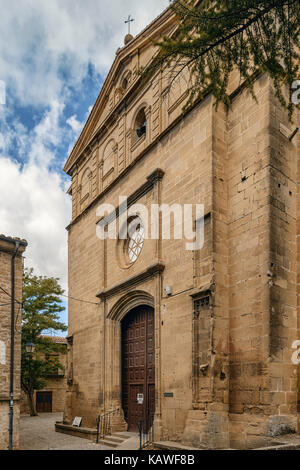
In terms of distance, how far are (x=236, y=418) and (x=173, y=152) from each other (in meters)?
7.62

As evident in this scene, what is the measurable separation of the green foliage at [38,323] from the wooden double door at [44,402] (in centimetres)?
480

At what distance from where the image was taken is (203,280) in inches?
448

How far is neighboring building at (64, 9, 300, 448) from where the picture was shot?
10.0m

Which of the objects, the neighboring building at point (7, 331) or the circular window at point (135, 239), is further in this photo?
the circular window at point (135, 239)

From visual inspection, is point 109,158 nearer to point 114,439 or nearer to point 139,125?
point 139,125

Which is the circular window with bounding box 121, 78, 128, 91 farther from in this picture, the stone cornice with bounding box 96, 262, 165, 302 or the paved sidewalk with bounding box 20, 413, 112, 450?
the paved sidewalk with bounding box 20, 413, 112, 450

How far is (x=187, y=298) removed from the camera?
39.3 feet

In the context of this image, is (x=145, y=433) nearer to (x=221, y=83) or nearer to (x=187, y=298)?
(x=187, y=298)

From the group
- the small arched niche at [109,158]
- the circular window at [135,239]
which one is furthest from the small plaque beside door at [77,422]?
the small arched niche at [109,158]

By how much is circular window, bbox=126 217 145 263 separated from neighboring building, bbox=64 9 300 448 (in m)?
0.07

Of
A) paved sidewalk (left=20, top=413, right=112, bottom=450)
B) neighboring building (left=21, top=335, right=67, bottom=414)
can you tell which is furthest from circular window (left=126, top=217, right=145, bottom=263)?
neighboring building (left=21, top=335, right=67, bottom=414)

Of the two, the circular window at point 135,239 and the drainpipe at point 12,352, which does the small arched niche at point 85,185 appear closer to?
the circular window at point 135,239

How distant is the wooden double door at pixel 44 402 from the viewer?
34.4 m

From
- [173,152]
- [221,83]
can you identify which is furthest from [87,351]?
[221,83]
